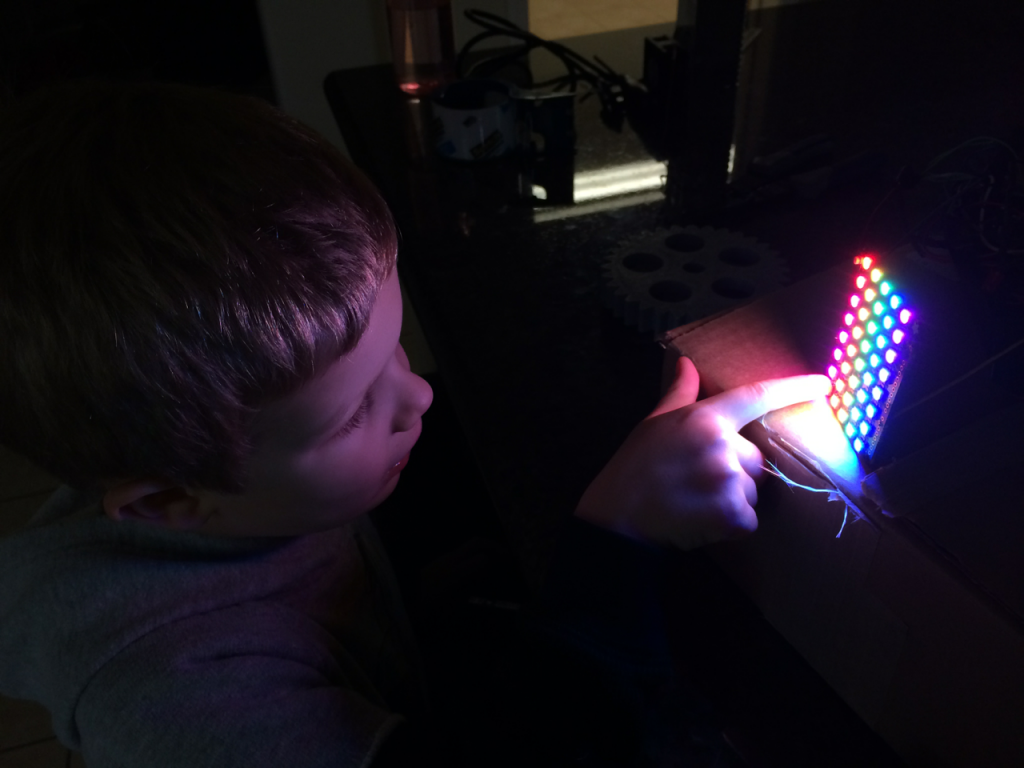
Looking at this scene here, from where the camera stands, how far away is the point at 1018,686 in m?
0.41

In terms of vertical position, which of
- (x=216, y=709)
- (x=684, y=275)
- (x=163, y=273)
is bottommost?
(x=216, y=709)

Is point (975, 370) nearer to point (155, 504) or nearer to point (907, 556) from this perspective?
point (907, 556)

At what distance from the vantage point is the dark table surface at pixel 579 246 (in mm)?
648

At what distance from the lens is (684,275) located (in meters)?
0.80

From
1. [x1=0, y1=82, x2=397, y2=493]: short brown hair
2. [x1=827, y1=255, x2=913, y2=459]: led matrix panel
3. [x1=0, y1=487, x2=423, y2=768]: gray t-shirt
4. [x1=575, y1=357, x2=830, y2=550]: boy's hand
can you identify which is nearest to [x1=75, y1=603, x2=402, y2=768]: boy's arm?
[x1=0, y1=487, x2=423, y2=768]: gray t-shirt

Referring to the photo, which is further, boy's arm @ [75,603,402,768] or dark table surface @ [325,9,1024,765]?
dark table surface @ [325,9,1024,765]

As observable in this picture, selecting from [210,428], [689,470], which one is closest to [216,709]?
[210,428]

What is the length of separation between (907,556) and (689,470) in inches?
6.1

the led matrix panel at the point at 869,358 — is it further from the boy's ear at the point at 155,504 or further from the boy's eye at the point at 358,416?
the boy's ear at the point at 155,504

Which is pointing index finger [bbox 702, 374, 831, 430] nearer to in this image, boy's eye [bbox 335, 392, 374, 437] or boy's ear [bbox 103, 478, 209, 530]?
boy's eye [bbox 335, 392, 374, 437]

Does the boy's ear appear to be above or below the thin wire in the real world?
below

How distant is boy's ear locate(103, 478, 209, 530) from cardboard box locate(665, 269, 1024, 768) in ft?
1.27

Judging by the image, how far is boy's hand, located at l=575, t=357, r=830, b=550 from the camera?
0.53 m

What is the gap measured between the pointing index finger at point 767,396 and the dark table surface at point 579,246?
0.48 feet
